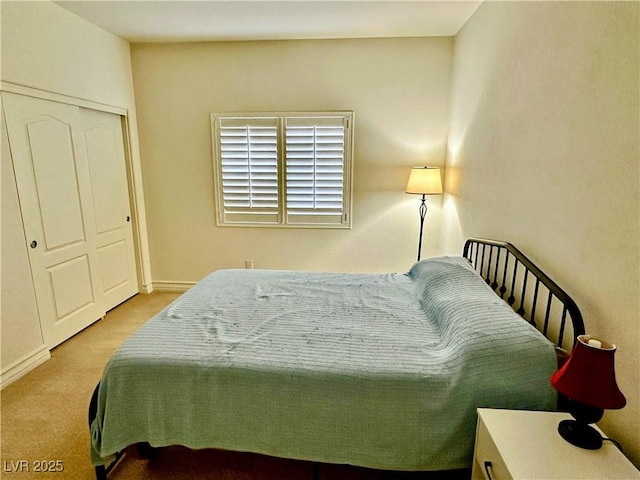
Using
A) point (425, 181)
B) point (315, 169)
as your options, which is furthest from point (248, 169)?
point (425, 181)

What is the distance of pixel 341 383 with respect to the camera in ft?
4.61

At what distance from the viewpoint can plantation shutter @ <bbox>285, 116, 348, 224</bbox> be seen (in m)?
3.66

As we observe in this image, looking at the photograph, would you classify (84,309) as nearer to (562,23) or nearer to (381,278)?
(381,278)

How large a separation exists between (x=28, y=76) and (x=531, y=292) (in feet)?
12.2

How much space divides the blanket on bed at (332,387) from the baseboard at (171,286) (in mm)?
2502

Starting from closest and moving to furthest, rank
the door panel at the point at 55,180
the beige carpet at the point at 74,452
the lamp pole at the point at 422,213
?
the beige carpet at the point at 74,452
the door panel at the point at 55,180
the lamp pole at the point at 422,213

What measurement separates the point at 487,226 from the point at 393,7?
6.42ft

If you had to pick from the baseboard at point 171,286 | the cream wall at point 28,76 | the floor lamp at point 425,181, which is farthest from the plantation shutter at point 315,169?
the cream wall at point 28,76

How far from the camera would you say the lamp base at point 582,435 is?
3.57 ft

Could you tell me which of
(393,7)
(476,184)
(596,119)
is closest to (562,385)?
(596,119)

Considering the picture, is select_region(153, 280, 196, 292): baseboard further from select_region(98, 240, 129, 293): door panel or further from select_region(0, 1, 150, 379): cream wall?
select_region(0, 1, 150, 379): cream wall

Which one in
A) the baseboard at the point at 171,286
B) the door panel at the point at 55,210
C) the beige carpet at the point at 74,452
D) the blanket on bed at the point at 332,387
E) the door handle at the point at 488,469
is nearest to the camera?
the door handle at the point at 488,469

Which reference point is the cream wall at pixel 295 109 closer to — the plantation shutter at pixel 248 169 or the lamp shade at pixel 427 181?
the plantation shutter at pixel 248 169

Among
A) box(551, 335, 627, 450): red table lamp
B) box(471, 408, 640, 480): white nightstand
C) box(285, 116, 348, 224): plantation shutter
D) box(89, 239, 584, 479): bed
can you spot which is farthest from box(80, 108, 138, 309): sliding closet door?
box(551, 335, 627, 450): red table lamp
